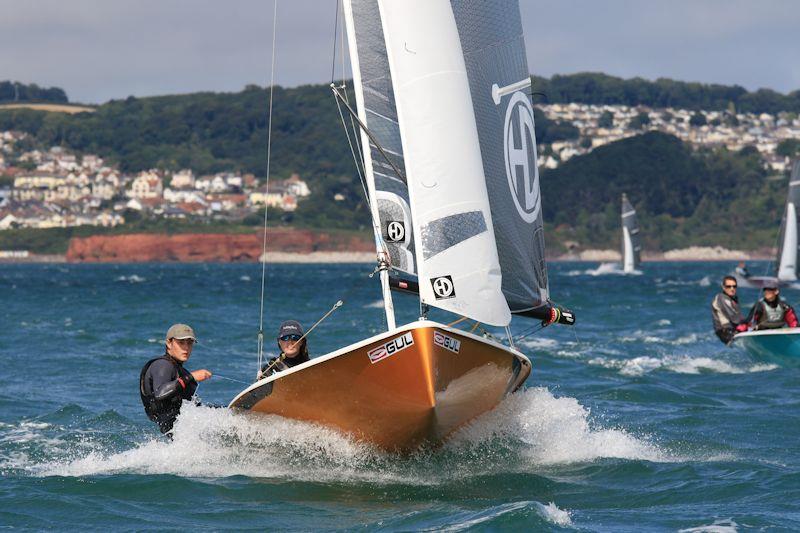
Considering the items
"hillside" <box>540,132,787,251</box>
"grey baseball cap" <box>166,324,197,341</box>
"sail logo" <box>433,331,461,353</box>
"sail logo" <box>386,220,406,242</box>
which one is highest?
"sail logo" <box>386,220,406,242</box>

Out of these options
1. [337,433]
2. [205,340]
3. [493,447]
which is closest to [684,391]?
[493,447]

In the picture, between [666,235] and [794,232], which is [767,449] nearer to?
[794,232]

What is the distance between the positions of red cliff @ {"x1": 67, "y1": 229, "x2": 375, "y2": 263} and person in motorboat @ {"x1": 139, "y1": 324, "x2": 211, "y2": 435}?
489 ft

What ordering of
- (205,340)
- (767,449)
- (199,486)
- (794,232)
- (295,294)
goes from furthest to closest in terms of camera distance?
1. (295,294)
2. (794,232)
3. (205,340)
4. (767,449)
5. (199,486)

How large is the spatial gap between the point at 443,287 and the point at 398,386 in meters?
0.88

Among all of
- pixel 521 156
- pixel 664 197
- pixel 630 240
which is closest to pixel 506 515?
pixel 521 156

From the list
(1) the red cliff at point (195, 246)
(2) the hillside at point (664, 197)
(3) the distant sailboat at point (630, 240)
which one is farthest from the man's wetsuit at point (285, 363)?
(2) the hillside at point (664, 197)

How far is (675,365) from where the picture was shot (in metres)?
23.2

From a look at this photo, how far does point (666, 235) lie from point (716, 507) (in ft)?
542

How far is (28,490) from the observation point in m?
11.5

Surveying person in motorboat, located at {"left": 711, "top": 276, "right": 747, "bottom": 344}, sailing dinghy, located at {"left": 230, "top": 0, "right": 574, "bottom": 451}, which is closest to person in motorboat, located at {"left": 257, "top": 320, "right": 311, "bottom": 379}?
sailing dinghy, located at {"left": 230, "top": 0, "right": 574, "bottom": 451}

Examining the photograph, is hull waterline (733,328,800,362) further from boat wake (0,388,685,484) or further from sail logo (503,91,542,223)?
sail logo (503,91,542,223)

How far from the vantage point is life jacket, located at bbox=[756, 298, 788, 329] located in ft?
69.2

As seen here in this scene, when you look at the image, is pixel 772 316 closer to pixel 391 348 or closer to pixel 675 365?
pixel 675 365
